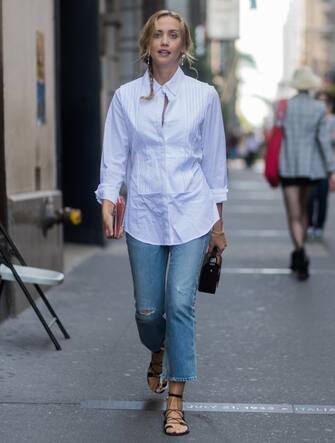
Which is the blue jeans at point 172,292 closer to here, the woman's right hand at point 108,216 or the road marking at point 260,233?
the woman's right hand at point 108,216

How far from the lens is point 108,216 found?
4.37 meters

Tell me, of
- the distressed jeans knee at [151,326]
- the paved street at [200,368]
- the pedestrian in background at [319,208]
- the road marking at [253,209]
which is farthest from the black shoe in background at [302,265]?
the road marking at [253,209]

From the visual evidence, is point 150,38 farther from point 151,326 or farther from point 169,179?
point 151,326

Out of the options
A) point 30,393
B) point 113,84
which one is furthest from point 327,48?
point 30,393

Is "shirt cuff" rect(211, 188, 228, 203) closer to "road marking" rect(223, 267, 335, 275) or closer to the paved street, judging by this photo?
the paved street

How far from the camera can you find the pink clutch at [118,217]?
14.2 feet

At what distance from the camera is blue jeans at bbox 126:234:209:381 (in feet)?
14.4

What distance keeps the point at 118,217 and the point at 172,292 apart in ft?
1.33

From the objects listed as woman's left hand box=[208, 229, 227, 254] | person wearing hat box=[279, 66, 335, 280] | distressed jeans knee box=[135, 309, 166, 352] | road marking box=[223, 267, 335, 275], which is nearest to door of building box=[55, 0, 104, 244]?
road marking box=[223, 267, 335, 275]

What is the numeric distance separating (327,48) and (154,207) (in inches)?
5187

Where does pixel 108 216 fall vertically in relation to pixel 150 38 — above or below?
below

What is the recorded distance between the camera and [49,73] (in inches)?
325

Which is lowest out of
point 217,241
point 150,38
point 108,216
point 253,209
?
point 253,209

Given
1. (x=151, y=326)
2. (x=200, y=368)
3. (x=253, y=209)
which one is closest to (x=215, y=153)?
(x=151, y=326)
